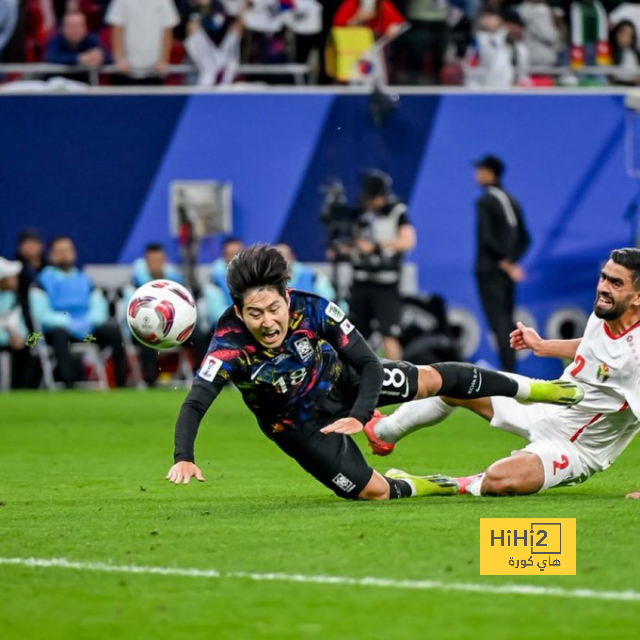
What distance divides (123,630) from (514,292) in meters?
14.9

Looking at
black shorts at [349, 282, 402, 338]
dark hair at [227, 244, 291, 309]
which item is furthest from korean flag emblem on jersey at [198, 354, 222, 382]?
black shorts at [349, 282, 402, 338]

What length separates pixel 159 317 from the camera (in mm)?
9039

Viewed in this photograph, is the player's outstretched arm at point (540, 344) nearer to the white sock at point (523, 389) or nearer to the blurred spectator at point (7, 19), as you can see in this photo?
the white sock at point (523, 389)

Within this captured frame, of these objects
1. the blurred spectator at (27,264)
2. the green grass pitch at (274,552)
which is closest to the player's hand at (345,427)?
the green grass pitch at (274,552)

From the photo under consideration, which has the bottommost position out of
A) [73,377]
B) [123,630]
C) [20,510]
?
[73,377]

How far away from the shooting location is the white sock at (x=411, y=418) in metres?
9.17

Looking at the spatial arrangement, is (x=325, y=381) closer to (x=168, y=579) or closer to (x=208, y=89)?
(x=168, y=579)

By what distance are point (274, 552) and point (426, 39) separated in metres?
14.9

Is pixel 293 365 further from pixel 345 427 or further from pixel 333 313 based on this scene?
pixel 345 427

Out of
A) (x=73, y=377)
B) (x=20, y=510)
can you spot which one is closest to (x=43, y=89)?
(x=73, y=377)

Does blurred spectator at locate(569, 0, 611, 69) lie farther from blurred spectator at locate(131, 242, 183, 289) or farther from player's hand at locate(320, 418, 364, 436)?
player's hand at locate(320, 418, 364, 436)

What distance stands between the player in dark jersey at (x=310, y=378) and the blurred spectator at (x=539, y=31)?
13408 mm

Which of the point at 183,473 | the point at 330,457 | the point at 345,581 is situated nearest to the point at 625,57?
the point at 330,457

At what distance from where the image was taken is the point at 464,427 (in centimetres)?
1477
